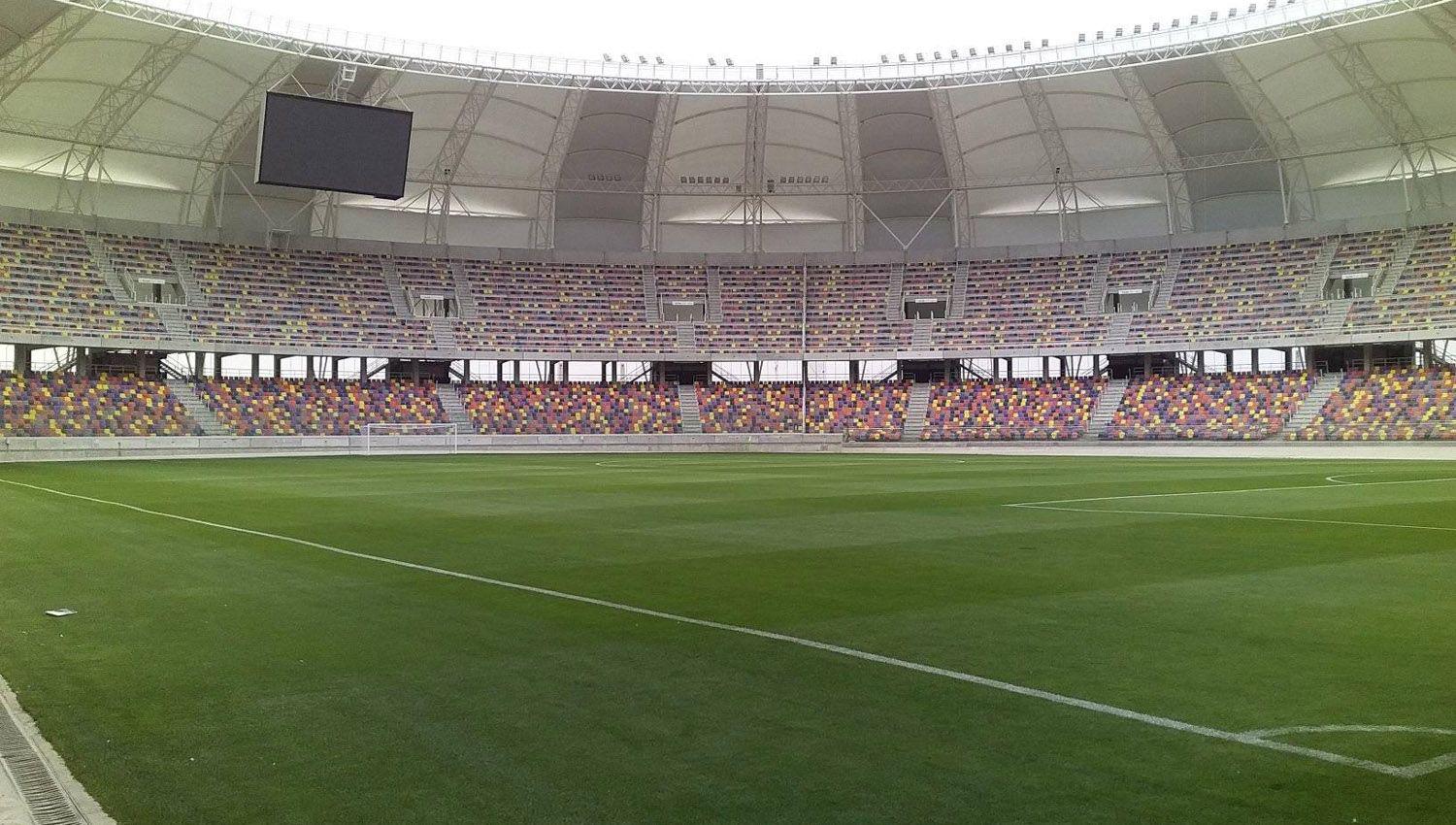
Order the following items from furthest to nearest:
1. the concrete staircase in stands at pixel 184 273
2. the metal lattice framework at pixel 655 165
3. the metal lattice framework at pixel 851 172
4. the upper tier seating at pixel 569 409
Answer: the upper tier seating at pixel 569 409 → the concrete staircase in stands at pixel 184 273 → the metal lattice framework at pixel 851 172 → the metal lattice framework at pixel 655 165

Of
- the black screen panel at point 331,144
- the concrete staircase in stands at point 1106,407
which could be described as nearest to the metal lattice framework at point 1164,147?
the concrete staircase in stands at point 1106,407

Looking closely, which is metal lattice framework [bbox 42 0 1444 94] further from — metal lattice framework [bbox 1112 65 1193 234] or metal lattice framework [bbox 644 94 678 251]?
metal lattice framework [bbox 644 94 678 251]

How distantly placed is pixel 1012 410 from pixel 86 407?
157 feet

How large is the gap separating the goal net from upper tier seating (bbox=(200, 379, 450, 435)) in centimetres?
137

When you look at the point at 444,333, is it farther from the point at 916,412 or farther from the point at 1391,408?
the point at 1391,408

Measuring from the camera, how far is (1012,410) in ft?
205

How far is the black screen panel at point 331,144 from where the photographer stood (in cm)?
4047

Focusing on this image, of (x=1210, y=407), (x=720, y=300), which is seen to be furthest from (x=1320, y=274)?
(x=720, y=300)

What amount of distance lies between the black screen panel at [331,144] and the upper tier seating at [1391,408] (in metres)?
43.2

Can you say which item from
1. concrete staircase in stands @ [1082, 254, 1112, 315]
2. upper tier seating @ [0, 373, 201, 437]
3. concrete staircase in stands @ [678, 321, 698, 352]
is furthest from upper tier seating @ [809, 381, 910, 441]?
upper tier seating @ [0, 373, 201, 437]

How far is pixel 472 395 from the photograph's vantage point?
64.5m

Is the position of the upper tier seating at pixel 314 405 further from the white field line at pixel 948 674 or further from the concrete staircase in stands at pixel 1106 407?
the white field line at pixel 948 674

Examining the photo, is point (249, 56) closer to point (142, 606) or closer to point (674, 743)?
point (142, 606)

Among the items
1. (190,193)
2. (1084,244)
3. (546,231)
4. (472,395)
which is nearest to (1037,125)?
(1084,244)
